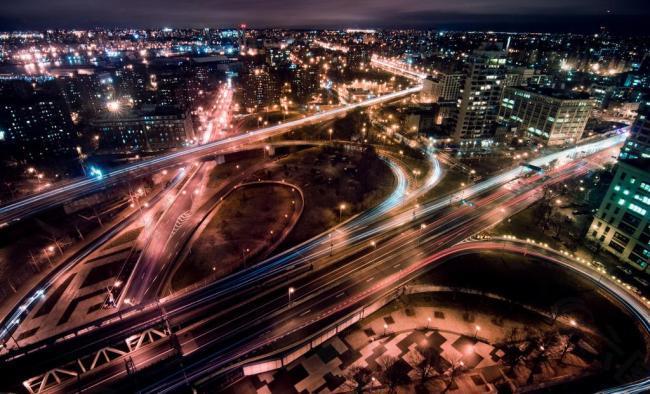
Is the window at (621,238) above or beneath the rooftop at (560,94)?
beneath

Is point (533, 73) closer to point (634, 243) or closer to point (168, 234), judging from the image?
point (634, 243)

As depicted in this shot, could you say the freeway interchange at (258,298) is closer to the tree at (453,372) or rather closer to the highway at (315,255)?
the highway at (315,255)

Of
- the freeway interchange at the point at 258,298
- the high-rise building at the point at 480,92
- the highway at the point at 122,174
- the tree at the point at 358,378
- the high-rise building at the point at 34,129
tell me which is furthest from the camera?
the high-rise building at the point at 480,92

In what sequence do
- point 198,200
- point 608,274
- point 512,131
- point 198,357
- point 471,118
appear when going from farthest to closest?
1. point 512,131
2. point 471,118
3. point 198,200
4. point 608,274
5. point 198,357

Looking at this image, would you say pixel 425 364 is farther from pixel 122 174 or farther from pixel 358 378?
pixel 122 174

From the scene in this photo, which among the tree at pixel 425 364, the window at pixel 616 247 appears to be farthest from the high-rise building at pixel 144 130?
the window at pixel 616 247

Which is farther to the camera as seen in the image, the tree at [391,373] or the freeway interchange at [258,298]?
the tree at [391,373]

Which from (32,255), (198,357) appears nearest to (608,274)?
(198,357)
